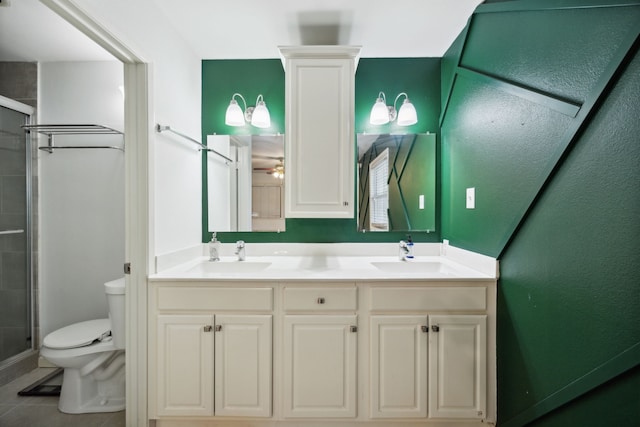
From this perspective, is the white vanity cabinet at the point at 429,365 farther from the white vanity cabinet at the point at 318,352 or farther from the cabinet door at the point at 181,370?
the cabinet door at the point at 181,370

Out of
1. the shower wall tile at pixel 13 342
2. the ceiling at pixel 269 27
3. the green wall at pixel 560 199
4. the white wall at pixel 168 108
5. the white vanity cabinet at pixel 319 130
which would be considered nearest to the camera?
the green wall at pixel 560 199

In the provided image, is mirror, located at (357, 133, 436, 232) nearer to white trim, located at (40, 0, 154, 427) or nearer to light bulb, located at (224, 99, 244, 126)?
light bulb, located at (224, 99, 244, 126)

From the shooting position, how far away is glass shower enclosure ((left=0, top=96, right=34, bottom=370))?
211 centimetres

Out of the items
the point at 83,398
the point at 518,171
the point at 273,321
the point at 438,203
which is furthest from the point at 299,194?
the point at 83,398

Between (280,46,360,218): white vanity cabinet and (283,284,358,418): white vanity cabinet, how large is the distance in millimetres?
671

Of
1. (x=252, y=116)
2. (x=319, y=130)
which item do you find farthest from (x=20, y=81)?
(x=319, y=130)

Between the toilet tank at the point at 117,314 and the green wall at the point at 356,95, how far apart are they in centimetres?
60

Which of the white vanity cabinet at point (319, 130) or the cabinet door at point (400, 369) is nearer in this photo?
the cabinet door at point (400, 369)

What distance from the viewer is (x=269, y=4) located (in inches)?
63.4

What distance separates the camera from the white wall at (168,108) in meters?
1.38

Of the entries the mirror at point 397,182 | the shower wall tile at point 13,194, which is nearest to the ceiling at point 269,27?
the mirror at point 397,182

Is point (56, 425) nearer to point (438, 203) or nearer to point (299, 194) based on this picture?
point (299, 194)

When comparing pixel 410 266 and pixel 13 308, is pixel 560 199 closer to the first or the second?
pixel 410 266

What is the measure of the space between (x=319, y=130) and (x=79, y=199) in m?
1.87
